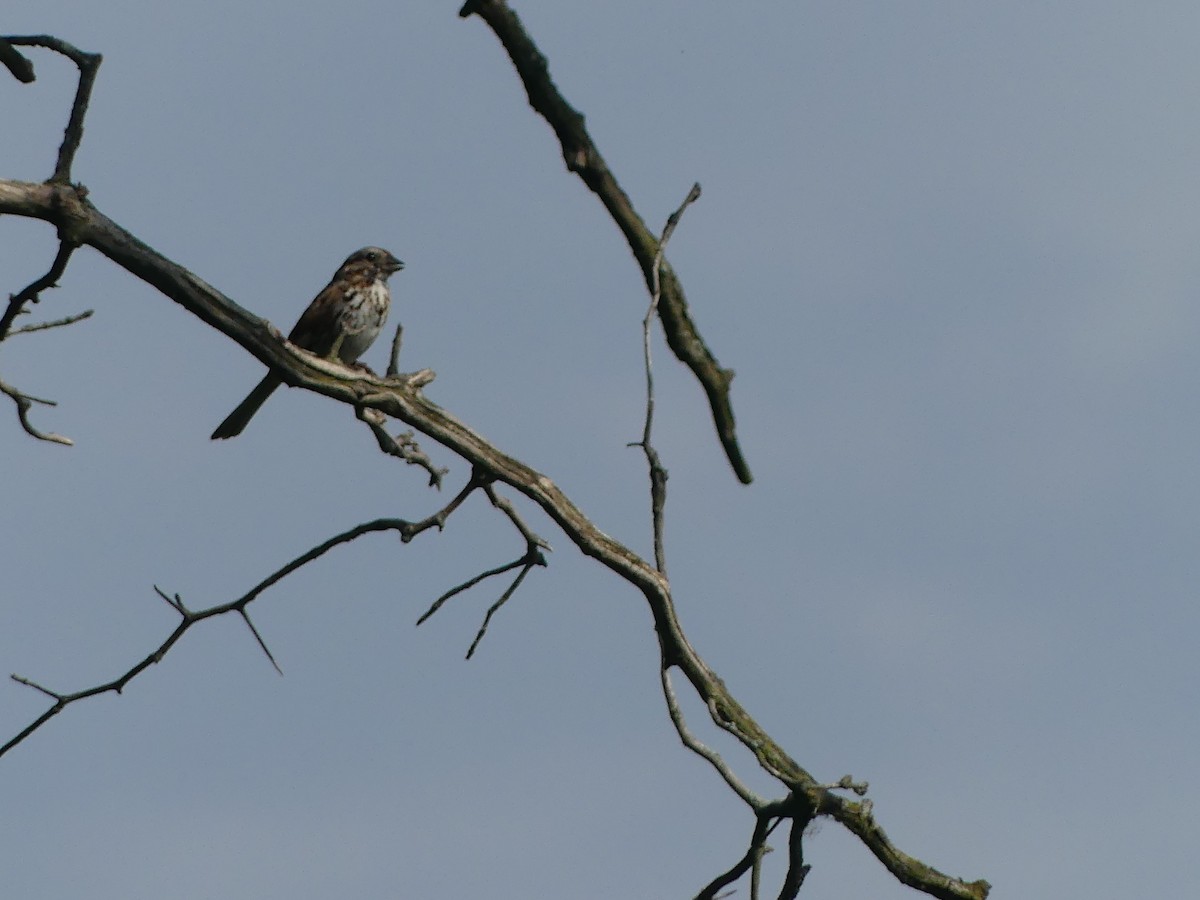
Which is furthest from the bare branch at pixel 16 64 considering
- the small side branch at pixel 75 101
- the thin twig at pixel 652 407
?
the thin twig at pixel 652 407

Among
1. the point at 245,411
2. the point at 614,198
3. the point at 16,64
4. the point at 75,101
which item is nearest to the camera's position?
the point at 614,198

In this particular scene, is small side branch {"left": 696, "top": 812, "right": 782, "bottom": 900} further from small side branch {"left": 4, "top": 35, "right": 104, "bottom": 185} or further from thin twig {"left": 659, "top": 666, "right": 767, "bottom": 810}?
small side branch {"left": 4, "top": 35, "right": 104, "bottom": 185}

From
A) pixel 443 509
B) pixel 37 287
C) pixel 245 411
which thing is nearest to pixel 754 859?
pixel 443 509

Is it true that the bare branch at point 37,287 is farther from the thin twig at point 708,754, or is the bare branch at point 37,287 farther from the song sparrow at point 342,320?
the song sparrow at point 342,320

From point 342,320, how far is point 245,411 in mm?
828

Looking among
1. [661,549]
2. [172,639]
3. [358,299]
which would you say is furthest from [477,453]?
[358,299]

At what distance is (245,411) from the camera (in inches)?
408

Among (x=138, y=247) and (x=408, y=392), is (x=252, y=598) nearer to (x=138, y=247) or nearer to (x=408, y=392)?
(x=408, y=392)

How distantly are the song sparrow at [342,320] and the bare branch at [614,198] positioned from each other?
522 centimetres

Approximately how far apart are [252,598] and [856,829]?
231cm

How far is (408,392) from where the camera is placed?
6.00 metres

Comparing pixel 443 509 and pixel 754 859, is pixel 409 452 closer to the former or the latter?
pixel 443 509

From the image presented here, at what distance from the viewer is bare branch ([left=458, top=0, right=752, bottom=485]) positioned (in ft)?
14.5

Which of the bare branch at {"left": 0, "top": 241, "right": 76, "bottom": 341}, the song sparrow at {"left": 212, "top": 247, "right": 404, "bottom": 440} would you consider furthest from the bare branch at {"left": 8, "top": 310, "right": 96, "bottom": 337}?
the song sparrow at {"left": 212, "top": 247, "right": 404, "bottom": 440}
